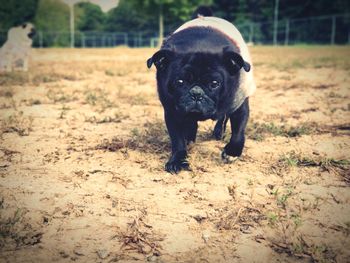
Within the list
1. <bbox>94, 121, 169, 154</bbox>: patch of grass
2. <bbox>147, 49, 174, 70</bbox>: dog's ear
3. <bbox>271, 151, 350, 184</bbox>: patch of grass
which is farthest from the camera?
<bbox>94, 121, 169, 154</bbox>: patch of grass

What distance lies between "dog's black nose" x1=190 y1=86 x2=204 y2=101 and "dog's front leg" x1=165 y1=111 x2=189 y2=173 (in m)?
0.48

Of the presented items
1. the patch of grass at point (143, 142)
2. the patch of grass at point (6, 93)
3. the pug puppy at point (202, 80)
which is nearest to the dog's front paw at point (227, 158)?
the pug puppy at point (202, 80)

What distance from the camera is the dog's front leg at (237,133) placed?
3.48 metres

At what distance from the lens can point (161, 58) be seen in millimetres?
3121

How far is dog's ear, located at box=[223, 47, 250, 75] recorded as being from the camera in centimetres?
Answer: 300

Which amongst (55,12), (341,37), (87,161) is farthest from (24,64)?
(55,12)

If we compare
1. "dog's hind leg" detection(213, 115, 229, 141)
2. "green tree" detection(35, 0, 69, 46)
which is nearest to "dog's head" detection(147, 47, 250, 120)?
"dog's hind leg" detection(213, 115, 229, 141)

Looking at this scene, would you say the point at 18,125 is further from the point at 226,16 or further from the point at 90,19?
the point at 90,19

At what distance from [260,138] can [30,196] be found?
2.60m

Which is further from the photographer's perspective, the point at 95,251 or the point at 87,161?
the point at 87,161

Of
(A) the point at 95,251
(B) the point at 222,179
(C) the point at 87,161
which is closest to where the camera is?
(A) the point at 95,251

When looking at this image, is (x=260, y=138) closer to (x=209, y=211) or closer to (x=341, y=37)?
(x=209, y=211)

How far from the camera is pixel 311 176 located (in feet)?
10.3

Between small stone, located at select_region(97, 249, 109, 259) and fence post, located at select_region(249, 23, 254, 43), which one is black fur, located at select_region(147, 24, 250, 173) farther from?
fence post, located at select_region(249, 23, 254, 43)
